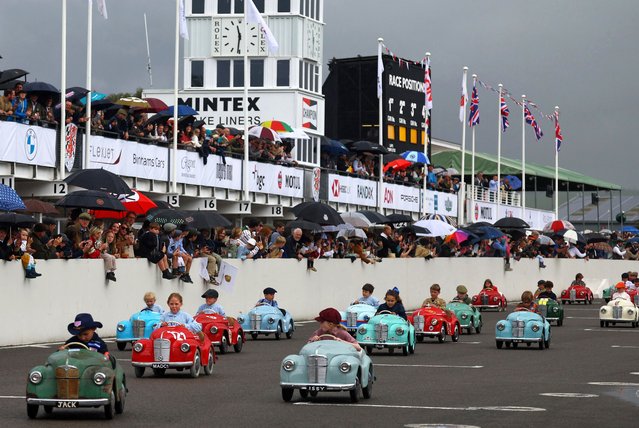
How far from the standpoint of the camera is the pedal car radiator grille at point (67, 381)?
1539cm

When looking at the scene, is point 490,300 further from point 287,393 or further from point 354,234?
point 287,393

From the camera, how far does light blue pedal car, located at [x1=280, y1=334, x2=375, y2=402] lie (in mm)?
17703

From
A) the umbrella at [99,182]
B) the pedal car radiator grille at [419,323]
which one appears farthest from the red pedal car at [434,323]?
the umbrella at [99,182]

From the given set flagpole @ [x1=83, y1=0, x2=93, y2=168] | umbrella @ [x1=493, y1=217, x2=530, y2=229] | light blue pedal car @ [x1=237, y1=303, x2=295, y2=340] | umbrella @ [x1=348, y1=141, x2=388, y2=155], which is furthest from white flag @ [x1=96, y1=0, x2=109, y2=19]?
umbrella @ [x1=493, y1=217, x2=530, y2=229]

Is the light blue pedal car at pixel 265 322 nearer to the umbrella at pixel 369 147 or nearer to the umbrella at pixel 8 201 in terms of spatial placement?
the umbrella at pixel 8 201

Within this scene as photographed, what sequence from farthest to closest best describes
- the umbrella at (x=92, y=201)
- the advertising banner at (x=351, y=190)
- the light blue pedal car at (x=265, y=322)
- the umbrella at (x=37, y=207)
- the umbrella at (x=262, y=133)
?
the advertising banner at (x=351, y=190) < the umbrella at (x=262, y=133) < the umbrella at (x=37, y=207) < the light blue pedal car at (x=265, y=322) < the umbrella at (x=92, y=201)

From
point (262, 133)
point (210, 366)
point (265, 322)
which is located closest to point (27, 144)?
point (265, 322)

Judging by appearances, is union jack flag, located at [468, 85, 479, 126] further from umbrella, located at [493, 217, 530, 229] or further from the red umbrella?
the red umbrella

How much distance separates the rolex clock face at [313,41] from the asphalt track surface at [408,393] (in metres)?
44.1

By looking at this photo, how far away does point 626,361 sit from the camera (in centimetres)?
2648

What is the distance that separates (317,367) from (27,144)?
817 inches

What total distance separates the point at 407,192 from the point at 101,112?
28089 millimetres

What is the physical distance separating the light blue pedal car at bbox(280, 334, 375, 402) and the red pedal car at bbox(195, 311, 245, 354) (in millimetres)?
8290

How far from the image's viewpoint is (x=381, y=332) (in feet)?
88.0
